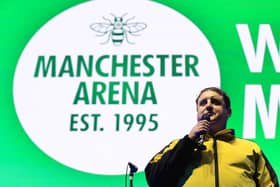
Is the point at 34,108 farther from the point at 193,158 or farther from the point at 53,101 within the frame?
the point at 193,158

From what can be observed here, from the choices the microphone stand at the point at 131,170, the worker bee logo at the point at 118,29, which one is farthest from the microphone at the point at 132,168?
the worker bee logo at the point at 118,29

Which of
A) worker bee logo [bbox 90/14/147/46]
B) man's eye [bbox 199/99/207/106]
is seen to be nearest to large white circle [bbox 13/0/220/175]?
worker bee logo [bbox 90/14/147/46]

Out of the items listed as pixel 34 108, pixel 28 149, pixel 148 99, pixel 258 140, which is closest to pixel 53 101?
pixel 34 108

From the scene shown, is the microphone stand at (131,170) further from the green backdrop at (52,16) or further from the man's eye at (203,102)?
the man's eye at (203,102)

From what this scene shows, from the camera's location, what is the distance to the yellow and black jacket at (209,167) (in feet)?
5.17

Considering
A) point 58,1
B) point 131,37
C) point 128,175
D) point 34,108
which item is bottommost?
point 128,175

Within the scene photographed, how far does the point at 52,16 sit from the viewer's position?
2.41 m

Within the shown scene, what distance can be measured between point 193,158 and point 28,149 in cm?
75

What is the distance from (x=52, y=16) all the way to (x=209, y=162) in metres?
1.08

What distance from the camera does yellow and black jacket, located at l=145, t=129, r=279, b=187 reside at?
5.17 feet

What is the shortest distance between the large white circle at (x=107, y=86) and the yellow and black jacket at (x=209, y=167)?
0.46 m

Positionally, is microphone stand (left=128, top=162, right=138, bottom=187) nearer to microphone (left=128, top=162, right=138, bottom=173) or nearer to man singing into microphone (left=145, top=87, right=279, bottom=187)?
microphone (left=128, top=162, right=138, bottom=173)

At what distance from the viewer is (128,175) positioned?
2.05m

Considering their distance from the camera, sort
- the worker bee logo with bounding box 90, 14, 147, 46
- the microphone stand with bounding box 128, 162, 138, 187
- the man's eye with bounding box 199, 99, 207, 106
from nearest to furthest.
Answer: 1. the man's eye with bounding box 199, 99, 207, 106
2. the microphone stand with bounding box 128, 162, 138, 187
3. the worker bee logo with bounding box 90, 14, 147, 46
